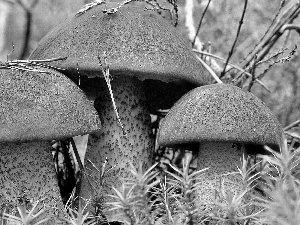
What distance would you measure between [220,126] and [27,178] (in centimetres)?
97

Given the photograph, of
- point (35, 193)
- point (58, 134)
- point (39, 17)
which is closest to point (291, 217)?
point (58, 134)

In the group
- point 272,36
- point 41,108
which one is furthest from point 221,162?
point 272,36

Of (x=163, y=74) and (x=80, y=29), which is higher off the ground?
(x=80, y=29)

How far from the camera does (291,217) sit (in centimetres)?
94

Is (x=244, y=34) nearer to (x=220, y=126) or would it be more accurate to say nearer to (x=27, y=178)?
(x=220, y=126)

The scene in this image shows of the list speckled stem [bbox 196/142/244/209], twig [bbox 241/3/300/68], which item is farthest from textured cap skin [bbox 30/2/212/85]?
twig [bbox 241/3/300/68]

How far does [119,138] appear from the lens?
7.57 feet

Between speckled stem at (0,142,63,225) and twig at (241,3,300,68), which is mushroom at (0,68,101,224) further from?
twig at (241,3,300,68)

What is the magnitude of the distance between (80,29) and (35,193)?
2.89 ft

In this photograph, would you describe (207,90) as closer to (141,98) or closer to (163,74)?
(163,74)

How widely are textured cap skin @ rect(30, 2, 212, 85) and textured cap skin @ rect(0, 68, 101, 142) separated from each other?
8.2 inches

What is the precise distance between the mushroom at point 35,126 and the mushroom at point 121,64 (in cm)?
23

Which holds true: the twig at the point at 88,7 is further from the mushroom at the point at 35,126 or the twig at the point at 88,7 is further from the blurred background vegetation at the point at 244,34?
the blurred background vegetation at the point at 244,34

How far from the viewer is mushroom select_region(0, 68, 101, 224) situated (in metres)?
1.60
